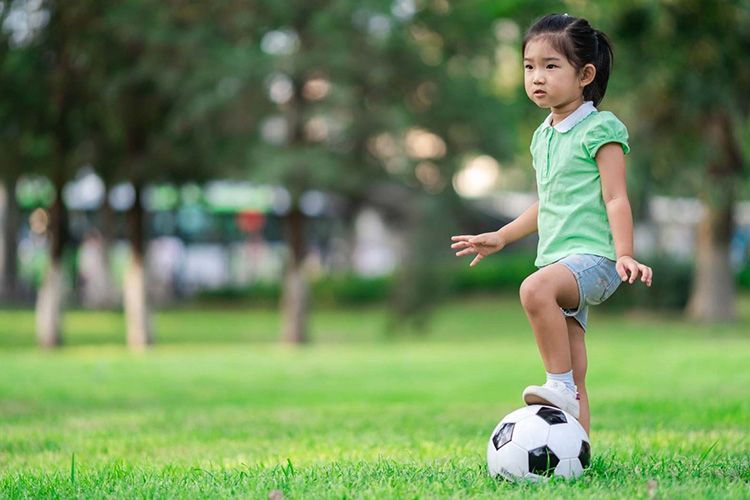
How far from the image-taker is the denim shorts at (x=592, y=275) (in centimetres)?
536

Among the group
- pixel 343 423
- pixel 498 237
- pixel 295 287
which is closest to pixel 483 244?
pixel 498 237

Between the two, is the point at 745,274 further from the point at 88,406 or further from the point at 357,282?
the point at 88,406

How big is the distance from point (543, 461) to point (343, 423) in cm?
413

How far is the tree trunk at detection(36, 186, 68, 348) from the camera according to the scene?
24.8 meters

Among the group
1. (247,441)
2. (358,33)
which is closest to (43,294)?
Answer: (358,33)

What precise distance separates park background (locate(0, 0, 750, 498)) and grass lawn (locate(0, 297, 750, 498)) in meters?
0.04

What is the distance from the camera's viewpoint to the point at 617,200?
5.39 meters

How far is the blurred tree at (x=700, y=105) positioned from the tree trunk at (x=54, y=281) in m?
12.9

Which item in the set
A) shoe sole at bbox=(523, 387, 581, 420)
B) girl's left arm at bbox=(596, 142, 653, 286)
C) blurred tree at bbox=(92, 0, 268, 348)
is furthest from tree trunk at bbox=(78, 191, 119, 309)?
girl's left arm at bbox=(596, 142, 653, 286)

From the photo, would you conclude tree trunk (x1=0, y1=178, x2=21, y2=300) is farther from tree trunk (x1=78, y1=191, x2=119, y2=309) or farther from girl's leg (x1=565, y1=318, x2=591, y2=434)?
girl's leg (x1=565, y1=318, x2=591, y2=434)

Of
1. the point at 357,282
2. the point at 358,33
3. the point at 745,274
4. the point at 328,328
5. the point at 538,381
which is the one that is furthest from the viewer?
the point at 745,274

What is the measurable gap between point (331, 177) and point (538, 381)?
9632mm

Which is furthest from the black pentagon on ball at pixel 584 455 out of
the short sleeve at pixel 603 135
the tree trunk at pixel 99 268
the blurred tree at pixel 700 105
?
the tree trunk at pixel 99 268

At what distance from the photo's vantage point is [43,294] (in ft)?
83.6
